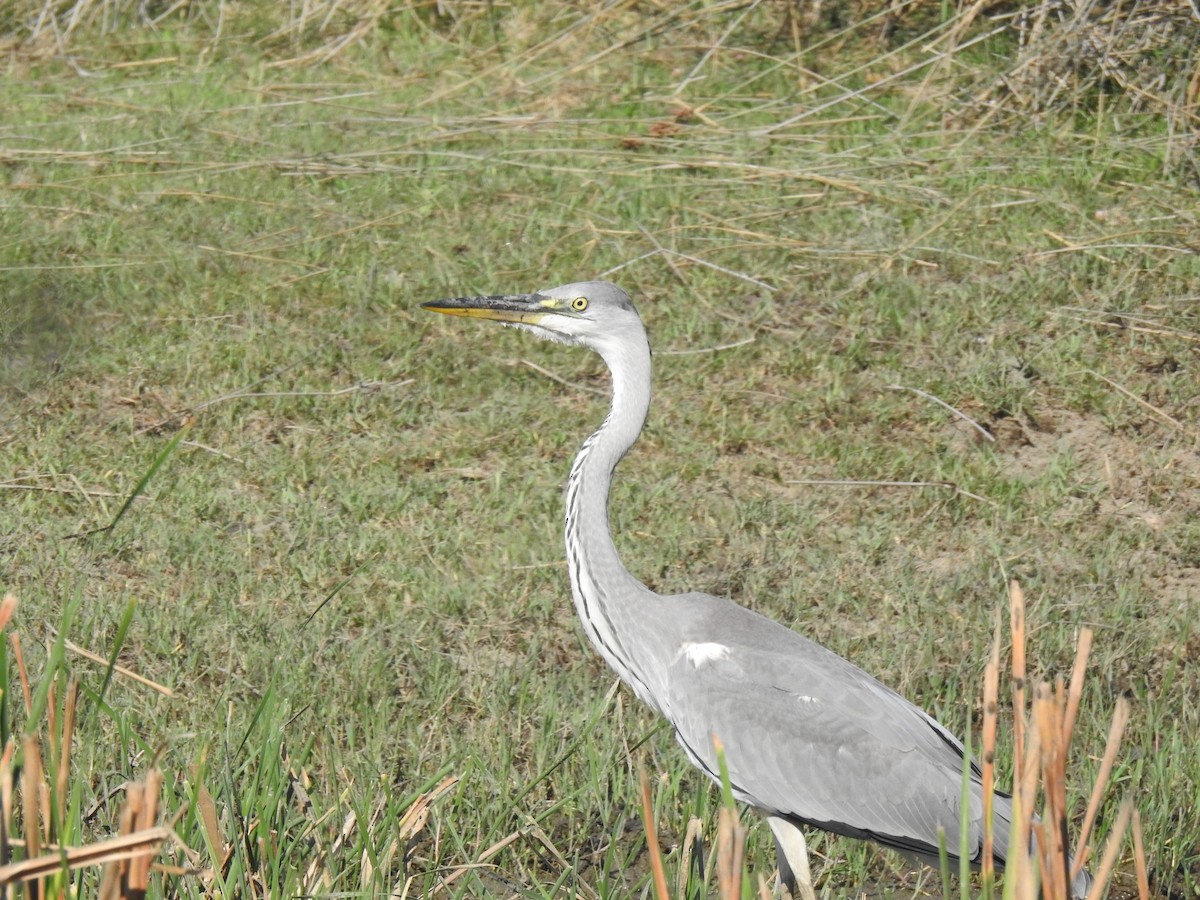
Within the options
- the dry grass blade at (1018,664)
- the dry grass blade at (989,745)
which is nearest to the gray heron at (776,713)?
the dry grass blade at (989,745)

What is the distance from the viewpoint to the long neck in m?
3.83

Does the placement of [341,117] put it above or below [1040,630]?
above

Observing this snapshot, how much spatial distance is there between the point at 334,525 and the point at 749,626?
6.58ft

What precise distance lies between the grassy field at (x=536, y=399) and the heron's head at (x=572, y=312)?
98 centimetres

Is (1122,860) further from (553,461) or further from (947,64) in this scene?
(947,64)

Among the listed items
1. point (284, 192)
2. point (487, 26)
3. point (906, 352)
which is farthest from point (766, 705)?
point (487, 26)

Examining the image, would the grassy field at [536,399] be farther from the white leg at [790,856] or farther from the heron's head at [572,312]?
the heron's head at [572,312]

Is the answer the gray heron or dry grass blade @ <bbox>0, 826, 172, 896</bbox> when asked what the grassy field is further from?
dry grass blade @ <bbox>0, 826, 172, 896</bbox>

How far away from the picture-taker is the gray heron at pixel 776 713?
355cm

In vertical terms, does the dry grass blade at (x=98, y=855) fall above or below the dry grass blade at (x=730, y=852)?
above

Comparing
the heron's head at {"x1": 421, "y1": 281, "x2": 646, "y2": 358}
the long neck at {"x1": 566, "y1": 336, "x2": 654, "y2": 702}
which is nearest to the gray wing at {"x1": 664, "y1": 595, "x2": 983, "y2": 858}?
the long neck at {"x1": 566, "y1": 336, "x2": 654, "y2": 702}

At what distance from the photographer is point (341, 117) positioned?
808cm

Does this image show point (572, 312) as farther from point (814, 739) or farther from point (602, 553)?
point (814, 739)

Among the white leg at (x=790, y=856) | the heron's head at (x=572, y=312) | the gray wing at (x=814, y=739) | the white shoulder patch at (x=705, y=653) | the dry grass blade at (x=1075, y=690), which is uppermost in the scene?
the dry grass blade at (x=1075, y=690)
